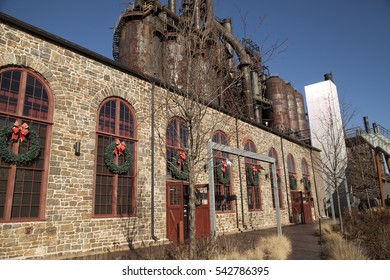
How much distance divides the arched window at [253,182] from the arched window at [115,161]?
839 centimetres

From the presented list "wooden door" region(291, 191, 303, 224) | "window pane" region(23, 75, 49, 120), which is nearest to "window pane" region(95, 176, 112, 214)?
"window pane" region(23, 75, 49, 120)

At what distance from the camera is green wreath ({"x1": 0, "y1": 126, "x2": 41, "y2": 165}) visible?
735 cm

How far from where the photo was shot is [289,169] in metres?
22.2

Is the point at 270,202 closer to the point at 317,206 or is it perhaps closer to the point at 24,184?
the point at 317,206

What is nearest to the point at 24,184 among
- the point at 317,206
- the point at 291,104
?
the point at 317,206

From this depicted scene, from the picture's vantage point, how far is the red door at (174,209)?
36.8ft

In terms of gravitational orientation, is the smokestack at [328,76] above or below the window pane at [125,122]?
above

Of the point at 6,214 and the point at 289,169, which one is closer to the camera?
the point at 6,214

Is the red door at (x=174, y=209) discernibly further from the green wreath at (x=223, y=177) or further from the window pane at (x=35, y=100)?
the window pane at (x=35, y=100)

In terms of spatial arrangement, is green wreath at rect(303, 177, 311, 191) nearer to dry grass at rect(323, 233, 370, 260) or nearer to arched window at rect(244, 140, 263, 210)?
arched window at rect(244, 140, 263, 210)

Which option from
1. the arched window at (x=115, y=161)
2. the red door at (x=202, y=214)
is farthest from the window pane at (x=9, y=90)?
the red door at (x=202, y=214)

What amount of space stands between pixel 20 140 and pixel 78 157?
174cm

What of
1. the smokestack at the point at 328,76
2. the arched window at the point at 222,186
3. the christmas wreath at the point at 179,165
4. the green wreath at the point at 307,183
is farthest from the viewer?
the smokestack at the point at 328,76
